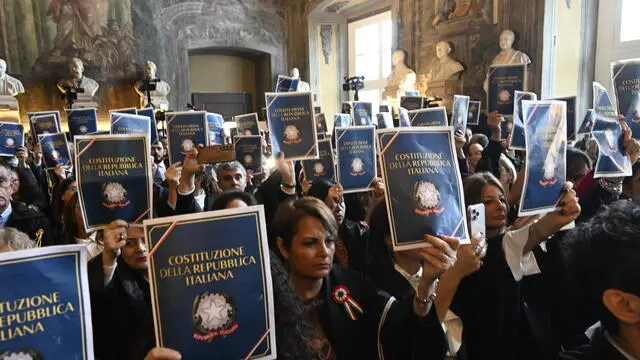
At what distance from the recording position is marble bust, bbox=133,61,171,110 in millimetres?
12123

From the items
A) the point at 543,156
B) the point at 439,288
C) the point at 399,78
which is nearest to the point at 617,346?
the point at 439,288

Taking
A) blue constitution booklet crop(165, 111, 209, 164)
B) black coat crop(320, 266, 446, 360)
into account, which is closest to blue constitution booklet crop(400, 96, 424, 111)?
blue constitution booklet crop(165, 111, 209, 164)

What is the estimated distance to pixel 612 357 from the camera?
3.76 ft

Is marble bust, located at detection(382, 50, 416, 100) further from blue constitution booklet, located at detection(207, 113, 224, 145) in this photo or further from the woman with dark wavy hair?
the woman with dark wavy hair

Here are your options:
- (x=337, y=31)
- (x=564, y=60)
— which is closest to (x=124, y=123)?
(x=564, y=60)

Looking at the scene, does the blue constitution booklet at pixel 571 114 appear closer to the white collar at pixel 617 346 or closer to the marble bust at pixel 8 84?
the white collar at pixel 617 346

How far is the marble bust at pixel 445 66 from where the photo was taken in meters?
10.0

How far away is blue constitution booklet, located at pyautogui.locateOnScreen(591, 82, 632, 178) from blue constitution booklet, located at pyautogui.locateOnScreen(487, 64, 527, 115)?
1.23 m

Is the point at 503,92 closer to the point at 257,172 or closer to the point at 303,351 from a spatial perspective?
the point at 257,172

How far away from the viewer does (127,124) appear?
271 centimetres

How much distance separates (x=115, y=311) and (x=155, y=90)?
11685 mm

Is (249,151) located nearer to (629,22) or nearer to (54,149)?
(54,149)

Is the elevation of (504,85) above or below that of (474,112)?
above

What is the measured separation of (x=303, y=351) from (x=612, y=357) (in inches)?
35.3
